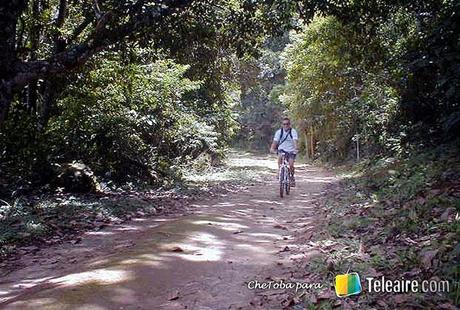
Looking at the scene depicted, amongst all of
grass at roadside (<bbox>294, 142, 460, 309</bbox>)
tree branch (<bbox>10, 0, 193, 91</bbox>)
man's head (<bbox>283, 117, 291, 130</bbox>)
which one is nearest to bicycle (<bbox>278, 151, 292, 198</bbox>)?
man's head (<bbox>283, 117, 291, 130</bbox>)

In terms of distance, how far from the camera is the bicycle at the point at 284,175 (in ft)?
36.8

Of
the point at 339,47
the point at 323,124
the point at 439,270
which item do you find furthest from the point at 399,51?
the point at 323,124

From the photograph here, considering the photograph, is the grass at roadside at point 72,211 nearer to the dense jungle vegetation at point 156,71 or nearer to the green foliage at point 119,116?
the dense jungle vegetation at point 156,71

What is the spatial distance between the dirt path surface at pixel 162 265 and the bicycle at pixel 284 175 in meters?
2.62

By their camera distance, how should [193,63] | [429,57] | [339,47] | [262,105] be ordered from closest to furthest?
[429,57] → [339,47] → [193,63] → [262,105]

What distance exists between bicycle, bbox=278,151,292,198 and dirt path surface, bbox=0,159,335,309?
2617 millimetres

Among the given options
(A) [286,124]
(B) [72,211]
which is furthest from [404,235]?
(A) [286,124]

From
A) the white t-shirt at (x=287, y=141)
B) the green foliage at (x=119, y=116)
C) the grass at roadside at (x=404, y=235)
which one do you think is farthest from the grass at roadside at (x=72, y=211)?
the grass at roadside at (x=404, y=235)

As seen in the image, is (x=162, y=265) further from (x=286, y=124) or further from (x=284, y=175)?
(x=286, y=124)

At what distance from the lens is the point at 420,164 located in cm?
806

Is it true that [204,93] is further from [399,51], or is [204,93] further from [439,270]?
[439,270]

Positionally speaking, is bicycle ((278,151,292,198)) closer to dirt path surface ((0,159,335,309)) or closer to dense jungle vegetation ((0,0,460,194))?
dirt path surface ((0,159,335,309))

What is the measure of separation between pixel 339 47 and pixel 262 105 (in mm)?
30657

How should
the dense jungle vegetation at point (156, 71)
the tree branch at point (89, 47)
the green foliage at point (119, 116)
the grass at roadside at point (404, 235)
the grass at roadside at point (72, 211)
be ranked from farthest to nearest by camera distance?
the green foliage at point (119, 116) < the dense jungle vegetation at point (156, 71) < the tree branch at point (89, 47) < the grass at roadside at point (72, 211) < the grass at roadside at point (404, 235)
